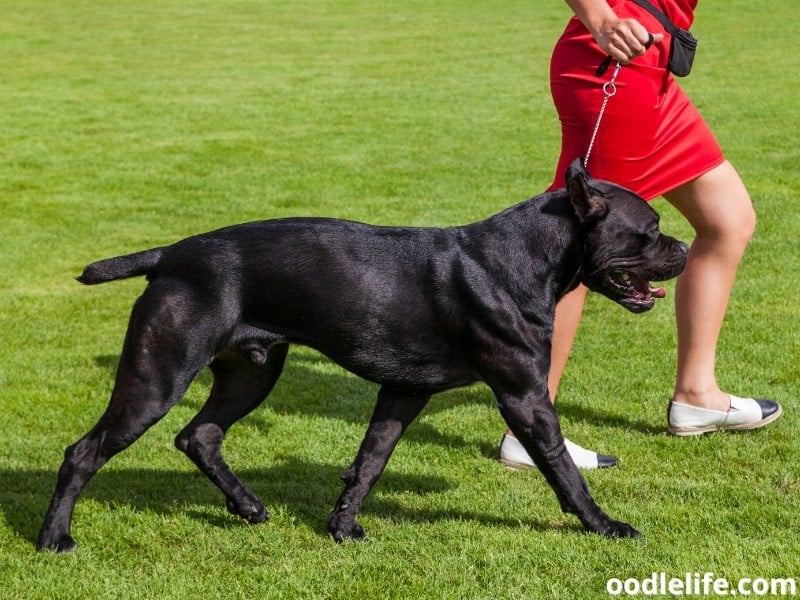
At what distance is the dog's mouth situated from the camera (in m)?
4.38

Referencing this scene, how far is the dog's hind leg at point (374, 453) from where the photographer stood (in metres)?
4.48

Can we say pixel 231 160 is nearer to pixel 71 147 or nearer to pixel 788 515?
pixel 71 147

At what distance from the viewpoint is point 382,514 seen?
4746 mm

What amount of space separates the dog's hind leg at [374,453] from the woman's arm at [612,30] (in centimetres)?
152

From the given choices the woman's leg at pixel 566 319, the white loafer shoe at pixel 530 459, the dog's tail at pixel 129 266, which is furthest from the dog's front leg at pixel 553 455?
the dog's tail at pixel 129 266

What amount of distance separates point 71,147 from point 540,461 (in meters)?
11.7

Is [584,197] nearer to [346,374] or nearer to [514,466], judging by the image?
[514,466]

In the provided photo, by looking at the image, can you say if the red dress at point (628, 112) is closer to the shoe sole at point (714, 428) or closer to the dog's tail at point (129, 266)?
the shoe sole at point (714, 428)

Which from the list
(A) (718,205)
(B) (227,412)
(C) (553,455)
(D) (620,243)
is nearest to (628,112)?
(A) (718,205)

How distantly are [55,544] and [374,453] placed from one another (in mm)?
1215

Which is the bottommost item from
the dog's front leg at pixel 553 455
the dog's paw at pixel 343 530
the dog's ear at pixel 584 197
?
the dog's paw at pixel 343 530

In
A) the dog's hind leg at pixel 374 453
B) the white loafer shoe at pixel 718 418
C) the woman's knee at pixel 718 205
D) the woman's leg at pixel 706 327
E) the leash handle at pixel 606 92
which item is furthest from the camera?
the white loafer shoe at pixel 718 418

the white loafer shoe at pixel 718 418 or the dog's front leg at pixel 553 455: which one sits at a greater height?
the dog's front leg at pixel 553 455

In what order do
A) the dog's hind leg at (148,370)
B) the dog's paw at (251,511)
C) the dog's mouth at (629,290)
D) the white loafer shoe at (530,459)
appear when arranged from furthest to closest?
1. the white loafer shoe at (530,459)
2. the dog's paw at (251,511)
3. the dog's mouth at (629,290)
4. the dog's hind leg at (148,370)
